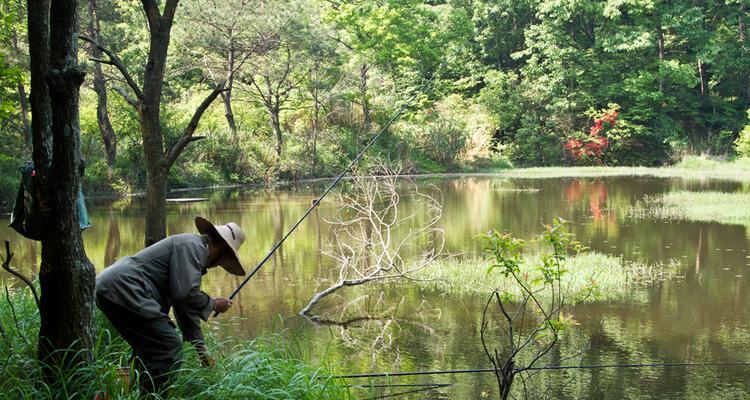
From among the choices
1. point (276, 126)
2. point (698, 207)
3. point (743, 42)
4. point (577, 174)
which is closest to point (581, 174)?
point (577, 174)

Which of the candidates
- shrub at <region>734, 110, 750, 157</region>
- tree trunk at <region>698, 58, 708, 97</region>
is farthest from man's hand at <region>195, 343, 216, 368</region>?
tree trunk at <region>698, 58, 708, 97</region>

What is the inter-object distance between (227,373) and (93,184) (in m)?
19.2

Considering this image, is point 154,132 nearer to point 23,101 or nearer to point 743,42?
point 23,101

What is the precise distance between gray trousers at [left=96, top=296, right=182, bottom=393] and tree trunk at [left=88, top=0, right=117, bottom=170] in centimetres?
1901

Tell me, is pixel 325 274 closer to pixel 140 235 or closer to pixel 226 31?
pixel 140 235

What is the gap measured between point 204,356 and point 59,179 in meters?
1.18

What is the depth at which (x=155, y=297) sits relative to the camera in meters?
3.68

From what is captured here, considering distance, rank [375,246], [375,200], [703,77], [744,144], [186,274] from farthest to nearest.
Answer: [703,77], [744,144], [375,200], [375,246], [186,274]

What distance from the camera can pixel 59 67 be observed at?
3.28m

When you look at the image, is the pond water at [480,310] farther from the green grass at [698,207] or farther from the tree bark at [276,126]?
the tree bark at [276,126]

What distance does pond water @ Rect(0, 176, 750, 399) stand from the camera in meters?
6.09

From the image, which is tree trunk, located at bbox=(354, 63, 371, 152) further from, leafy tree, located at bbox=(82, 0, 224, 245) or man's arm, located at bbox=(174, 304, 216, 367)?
man's arm, located at bbox=(174, 304, 216, 367)

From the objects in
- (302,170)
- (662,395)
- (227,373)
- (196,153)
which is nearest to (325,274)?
(662,395)

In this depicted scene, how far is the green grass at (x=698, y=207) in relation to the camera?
15.2 m
